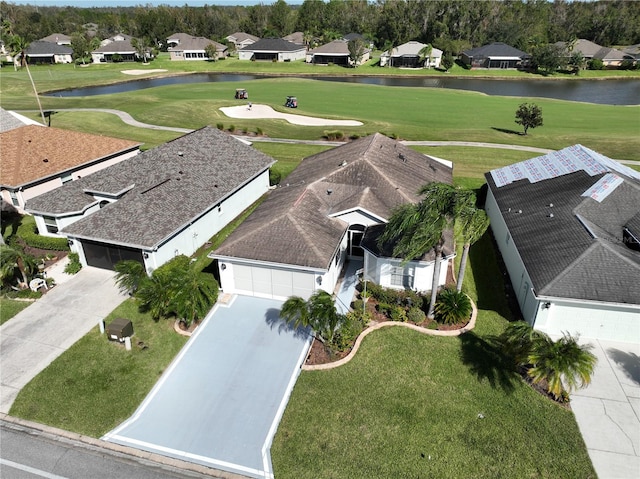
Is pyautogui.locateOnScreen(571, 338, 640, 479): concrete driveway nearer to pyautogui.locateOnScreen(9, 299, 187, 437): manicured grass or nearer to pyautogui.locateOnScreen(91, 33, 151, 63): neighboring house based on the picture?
pyautogui.locateOnScreen(9, 299, 187, 437): manicured grass

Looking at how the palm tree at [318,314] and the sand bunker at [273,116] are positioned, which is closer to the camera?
the palm tree at [318,314]

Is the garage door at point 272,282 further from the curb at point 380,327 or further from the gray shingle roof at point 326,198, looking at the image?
the curb at point 380,327

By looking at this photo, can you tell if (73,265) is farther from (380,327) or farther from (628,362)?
(628,362)

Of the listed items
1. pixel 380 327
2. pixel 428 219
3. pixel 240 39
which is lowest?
pixel 380 327

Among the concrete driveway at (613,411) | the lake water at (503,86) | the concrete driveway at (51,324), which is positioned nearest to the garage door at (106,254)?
the concrete driveway at (51,324)

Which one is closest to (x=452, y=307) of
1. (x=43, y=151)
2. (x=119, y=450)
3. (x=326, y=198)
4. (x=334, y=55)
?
(x=326, y=198)

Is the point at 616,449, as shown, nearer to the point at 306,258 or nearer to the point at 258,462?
the point at 258,462

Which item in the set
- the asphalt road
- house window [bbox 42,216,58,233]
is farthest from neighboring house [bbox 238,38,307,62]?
the asphalt road
